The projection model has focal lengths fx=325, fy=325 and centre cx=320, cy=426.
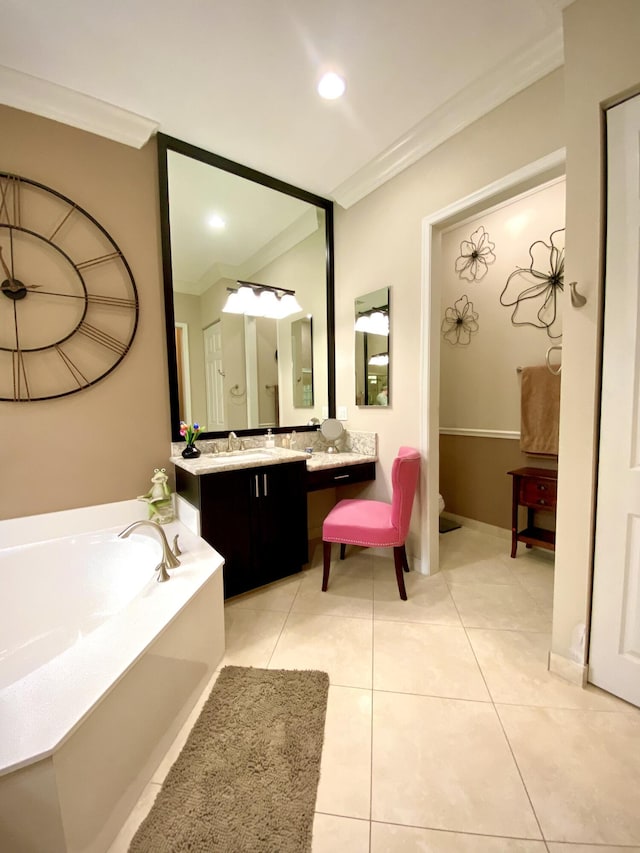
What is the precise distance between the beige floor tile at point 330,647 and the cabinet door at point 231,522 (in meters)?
0.39

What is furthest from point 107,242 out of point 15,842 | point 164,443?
point 15,842

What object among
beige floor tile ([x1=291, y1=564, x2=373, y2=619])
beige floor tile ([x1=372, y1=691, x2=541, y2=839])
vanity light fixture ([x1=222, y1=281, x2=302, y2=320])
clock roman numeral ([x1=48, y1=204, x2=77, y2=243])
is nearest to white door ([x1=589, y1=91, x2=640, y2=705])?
beige floor tile ([x1=372, y1=691, x2=541, y2=839])

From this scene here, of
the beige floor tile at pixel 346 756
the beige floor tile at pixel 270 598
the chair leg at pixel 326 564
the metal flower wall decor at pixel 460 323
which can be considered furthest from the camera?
the metal flower wall decor at pixel 460 323

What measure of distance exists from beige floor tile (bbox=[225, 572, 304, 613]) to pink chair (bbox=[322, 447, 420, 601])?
0.23 meters

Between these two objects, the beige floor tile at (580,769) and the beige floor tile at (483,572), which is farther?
the beige floor tile at (483,572)

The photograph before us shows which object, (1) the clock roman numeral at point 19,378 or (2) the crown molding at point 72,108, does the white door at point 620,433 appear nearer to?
(2) the crown molding at point 72,108

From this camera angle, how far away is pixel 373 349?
2523mm

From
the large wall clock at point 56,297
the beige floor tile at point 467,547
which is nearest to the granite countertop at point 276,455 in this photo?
the large wall clock at point 56,297

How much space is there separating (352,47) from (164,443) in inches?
91.2

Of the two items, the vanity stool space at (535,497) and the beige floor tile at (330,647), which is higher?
the vanity stool space at (535,497)

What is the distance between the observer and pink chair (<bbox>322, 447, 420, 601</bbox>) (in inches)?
75.8

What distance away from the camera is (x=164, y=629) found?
1.15 metres

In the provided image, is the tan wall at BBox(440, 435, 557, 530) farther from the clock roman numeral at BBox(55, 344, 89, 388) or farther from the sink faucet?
the clock roman numeral at BBox(55, 344, 89, 388)

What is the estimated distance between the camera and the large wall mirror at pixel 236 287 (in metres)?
2.17
